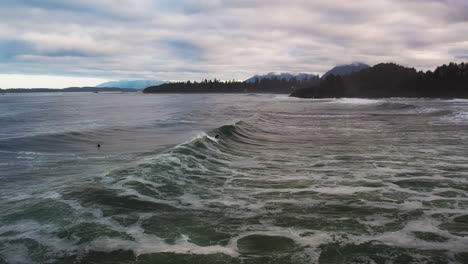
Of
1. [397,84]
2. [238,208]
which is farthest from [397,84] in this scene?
[238,208]

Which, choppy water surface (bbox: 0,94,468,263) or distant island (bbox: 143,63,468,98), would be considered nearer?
choppy water surface (bbox: 0,94,468,263)

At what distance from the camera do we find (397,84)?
150750 millimetres

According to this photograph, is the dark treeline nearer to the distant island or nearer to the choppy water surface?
the distant island

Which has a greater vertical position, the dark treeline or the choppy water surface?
the dark treeline

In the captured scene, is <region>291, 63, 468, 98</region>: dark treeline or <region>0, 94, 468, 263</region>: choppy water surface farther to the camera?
<region>291, 63, 468, 98</region>: dark treeline

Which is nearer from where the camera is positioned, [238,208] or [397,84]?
[238,208]

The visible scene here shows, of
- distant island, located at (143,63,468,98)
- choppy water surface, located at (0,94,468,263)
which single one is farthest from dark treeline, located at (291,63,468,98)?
choppy water surface, located at (0,94,468,263)

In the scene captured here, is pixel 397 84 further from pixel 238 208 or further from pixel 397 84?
pixel 238 208

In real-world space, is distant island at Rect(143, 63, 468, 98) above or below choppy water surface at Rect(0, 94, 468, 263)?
above

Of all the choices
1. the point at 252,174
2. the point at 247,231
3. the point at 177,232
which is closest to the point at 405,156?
the point at 252,174

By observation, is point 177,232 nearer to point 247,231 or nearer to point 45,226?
point 247,231

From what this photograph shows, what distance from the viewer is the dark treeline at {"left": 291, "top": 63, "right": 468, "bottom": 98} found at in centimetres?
12599

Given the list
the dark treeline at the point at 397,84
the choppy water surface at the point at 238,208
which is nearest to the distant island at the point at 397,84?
the dark treeline at the point at 397,84

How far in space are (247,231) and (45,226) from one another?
382 centimetres
